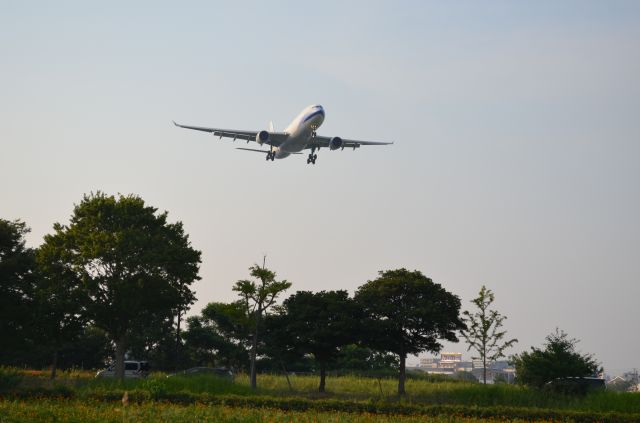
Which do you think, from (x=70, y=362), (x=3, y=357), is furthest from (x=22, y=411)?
(x=70, y=362)

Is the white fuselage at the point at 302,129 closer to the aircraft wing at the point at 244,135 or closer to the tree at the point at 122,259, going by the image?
the aircraft wing at the point at 244,135

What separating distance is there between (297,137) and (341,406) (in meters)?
37.5

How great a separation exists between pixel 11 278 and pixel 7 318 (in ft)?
8.72

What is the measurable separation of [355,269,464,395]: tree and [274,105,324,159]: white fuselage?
57.8ft

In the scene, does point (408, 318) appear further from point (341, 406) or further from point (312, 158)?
point (312, 158)

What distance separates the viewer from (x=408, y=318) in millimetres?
53531

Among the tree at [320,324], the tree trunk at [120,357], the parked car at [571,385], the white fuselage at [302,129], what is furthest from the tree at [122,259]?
the parked car at [571,385]


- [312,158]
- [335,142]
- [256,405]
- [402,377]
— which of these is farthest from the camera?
[312,158]

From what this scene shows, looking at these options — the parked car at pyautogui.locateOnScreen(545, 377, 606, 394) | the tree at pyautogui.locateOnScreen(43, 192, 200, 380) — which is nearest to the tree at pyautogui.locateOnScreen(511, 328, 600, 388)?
the parked car at pyautogui.locateOnScreen(545, 377, 606, 394)

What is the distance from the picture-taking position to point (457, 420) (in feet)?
99.9

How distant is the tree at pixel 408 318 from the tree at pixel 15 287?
76.2ft

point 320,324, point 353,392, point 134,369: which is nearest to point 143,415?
point 353,392

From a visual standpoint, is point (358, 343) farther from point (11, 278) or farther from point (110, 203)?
point (11, 278)

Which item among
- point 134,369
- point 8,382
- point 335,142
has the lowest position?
point 8,382
